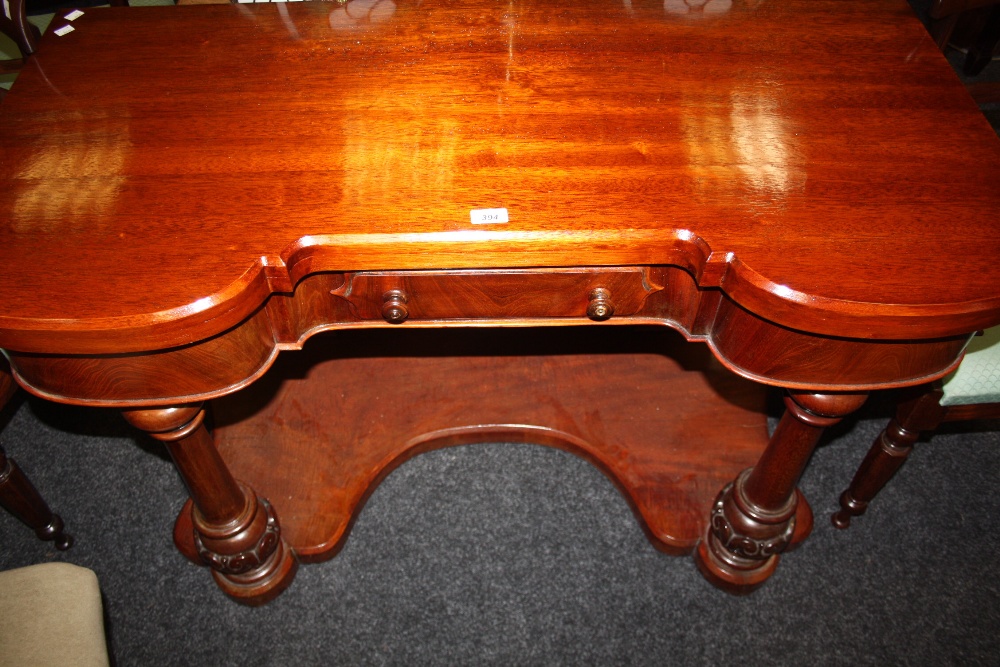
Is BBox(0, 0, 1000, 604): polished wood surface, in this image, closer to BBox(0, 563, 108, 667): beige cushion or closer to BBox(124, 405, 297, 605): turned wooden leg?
BBox(124, 405, 297, 605): turned wooden leg

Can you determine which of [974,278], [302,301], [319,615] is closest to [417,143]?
[302,301]

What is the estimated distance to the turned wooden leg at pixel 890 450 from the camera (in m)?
1.34

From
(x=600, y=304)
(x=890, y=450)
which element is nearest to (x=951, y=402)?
(x=890, y=450)

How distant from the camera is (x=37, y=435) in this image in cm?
179

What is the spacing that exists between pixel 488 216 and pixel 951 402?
0.92m

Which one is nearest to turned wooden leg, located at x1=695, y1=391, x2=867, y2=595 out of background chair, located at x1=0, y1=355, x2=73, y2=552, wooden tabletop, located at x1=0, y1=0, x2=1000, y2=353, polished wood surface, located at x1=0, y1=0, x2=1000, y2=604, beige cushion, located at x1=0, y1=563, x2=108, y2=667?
polished wood surface, located at x1=0, y1=0, x2=1000, y2=604

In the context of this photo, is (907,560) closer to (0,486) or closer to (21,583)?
(21,583)

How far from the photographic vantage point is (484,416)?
5.56 ft

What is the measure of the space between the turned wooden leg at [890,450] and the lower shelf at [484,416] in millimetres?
209

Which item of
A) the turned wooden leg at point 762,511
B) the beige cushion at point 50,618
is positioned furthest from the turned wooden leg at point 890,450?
the beige cushion at point 50,618

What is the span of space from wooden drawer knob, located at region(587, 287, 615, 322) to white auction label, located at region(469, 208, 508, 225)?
179 millimetres

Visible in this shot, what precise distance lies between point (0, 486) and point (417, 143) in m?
1.03

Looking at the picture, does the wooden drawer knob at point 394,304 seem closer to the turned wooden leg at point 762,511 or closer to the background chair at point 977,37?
the turned wooden leg at point 762,511

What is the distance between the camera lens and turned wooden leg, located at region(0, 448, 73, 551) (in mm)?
1401
